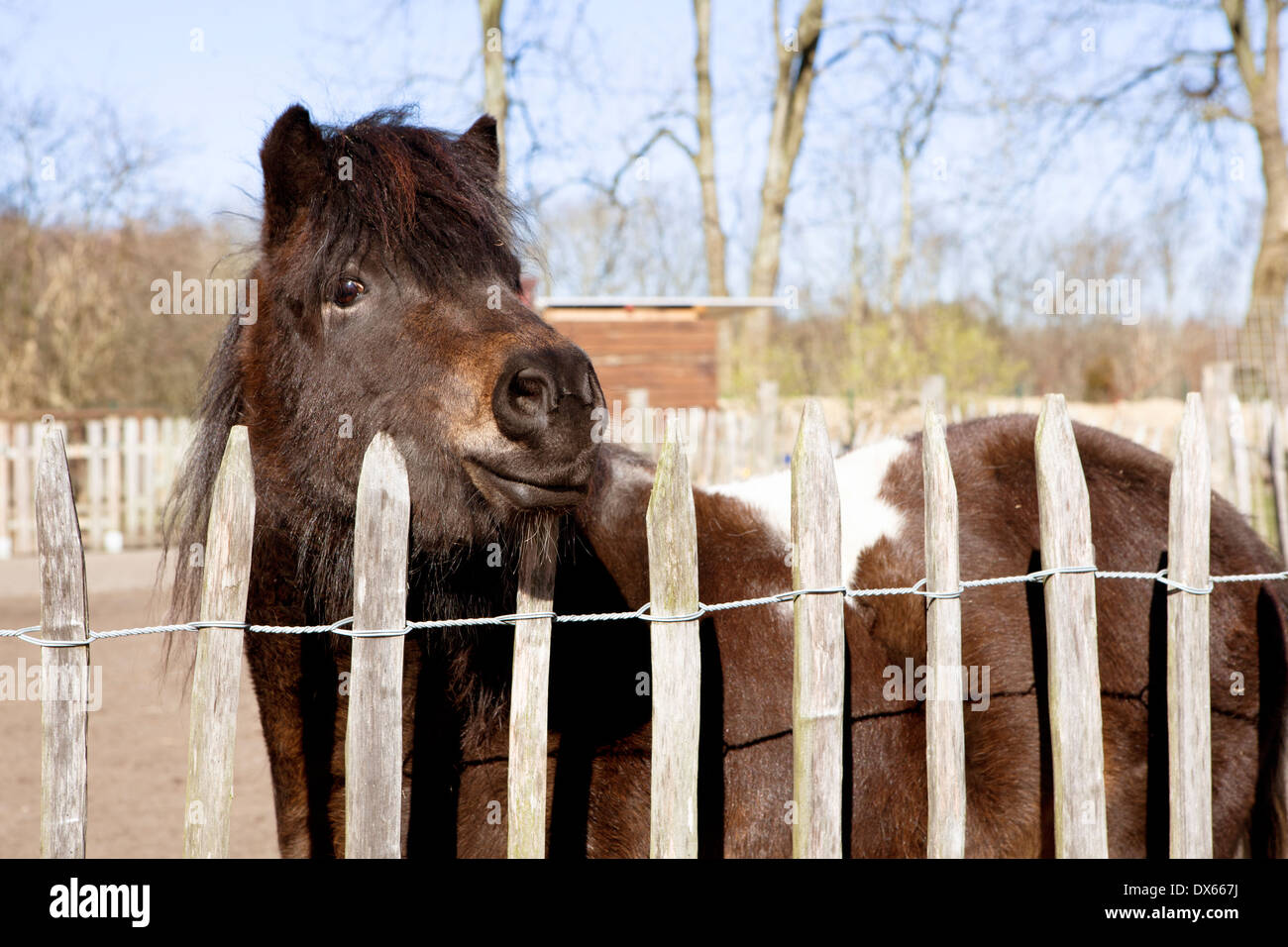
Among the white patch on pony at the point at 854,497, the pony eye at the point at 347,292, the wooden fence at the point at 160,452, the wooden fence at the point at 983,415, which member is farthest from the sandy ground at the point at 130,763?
the wooden fence at the point at 983,415

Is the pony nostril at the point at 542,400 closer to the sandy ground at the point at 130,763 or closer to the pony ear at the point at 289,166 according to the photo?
the pony ear at the point at 289,166

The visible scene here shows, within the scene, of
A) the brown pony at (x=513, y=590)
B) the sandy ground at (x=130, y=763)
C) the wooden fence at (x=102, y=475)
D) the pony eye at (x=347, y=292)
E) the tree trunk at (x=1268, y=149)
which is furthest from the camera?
the tree trunk at (x=1268, y=149)

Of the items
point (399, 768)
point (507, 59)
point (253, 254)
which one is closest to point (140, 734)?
point (253, 254)

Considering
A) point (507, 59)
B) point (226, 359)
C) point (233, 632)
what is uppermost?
point (507, 59)

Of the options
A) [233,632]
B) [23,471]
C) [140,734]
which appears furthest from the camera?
[23,471]

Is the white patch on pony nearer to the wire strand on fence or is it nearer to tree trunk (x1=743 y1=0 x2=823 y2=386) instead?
the wire strand on fence

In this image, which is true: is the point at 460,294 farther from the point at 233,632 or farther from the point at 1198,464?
the point at 1198,464

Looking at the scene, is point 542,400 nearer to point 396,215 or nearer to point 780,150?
point 396,215

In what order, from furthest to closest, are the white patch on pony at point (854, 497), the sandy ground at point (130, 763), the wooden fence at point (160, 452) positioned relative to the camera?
the wooden fence at point (160, 452), the sandy ground at point (130, 763), the white patch on pony at point (854, 497)

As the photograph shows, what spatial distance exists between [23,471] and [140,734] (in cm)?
777

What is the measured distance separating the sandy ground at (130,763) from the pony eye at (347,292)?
1455 millimetres

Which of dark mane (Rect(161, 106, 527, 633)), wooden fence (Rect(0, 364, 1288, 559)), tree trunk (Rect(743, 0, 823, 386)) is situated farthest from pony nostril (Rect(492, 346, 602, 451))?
tree trunk (Rect(743, 0, 823, 386))

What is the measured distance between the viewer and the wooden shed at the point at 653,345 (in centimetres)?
1680
